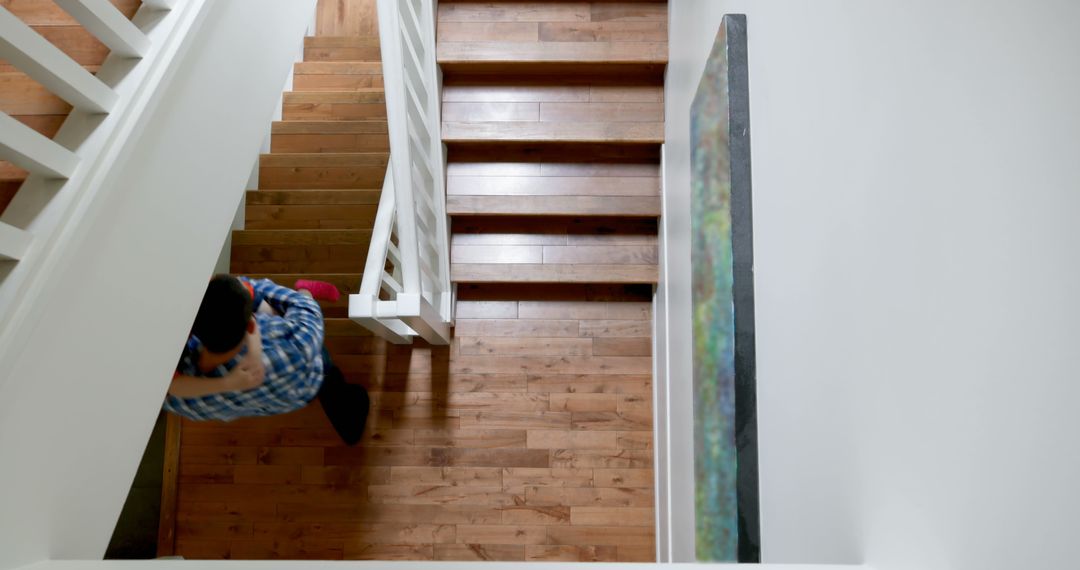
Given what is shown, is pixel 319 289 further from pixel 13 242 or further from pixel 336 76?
pixel 13 242

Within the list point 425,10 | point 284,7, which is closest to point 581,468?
point 425,10

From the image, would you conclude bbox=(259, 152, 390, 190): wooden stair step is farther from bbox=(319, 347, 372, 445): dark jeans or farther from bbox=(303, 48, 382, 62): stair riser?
bbox=(319, 347, 372, 445): dark jeans

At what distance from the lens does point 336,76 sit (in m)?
3.72

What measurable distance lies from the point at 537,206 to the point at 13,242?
2216mm

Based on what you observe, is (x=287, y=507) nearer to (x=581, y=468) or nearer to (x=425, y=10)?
(x=581, y=468)

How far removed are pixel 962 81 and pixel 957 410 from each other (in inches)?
12.7

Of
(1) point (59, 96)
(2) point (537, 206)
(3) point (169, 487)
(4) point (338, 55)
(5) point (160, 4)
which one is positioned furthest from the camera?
(4) point (338, 55)

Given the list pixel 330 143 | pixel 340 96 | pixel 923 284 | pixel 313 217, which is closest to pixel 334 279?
pixel 313 217

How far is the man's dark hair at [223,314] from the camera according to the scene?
6.02 ft

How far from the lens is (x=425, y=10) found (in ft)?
8.67

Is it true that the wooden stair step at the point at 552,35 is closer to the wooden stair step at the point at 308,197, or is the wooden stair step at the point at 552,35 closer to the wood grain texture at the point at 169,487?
the wooden stair step at the point at 308,197

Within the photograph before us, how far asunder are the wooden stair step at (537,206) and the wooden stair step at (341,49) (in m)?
1.17

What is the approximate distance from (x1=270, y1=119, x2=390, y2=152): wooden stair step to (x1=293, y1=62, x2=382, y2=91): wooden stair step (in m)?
0.23

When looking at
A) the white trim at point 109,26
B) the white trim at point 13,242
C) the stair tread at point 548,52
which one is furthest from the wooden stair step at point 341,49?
the white trim at point 13,242
